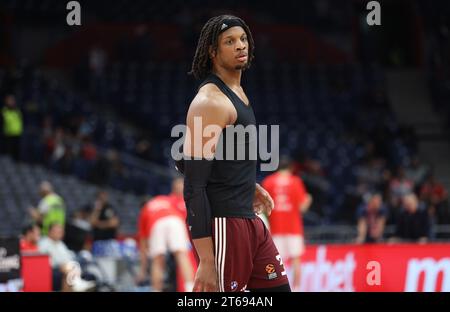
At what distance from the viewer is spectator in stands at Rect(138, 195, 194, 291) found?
524 inches

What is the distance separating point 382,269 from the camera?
42.6ft

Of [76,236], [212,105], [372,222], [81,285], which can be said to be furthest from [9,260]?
[372,222]

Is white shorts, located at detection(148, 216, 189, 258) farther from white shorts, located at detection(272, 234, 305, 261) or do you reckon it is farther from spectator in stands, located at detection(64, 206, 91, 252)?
spectator in stands, located at detection(64, 206, 91, 252)

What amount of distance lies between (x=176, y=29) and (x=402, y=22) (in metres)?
7.65

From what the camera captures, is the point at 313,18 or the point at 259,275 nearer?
the point at 259,275

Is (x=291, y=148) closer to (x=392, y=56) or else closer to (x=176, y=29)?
(x=176, y=29)

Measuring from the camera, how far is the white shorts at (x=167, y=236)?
13312mm

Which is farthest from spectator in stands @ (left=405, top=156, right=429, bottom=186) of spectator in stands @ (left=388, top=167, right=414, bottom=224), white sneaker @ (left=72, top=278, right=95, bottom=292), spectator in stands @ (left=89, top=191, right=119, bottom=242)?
white sneaker @ (left=72, top=278, right=95, bottom=292)

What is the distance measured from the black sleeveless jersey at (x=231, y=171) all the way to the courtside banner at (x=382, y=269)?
730 centimetres

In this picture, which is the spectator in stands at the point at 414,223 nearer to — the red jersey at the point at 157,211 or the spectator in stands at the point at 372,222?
the spectator in stands at the point at 372,222

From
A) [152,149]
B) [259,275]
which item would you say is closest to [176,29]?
[152,149]

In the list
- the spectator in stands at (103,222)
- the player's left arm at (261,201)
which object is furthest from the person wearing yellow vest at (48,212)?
the player's left arm at (261,201)

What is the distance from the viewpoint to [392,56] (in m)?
31.9

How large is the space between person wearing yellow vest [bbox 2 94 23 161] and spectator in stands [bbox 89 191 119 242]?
4533 millimetres
